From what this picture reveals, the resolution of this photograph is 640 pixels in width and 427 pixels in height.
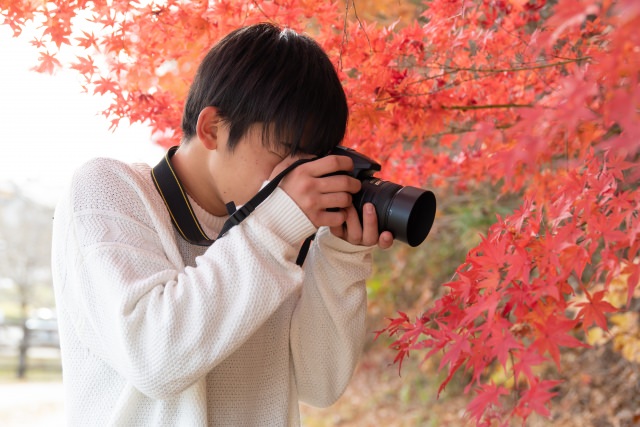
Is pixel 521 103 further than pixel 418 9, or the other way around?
pixel 418 9

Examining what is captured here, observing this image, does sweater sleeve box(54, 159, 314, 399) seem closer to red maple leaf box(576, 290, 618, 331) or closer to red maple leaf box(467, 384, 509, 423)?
red maple leaf box(467, 384, 509, 423)

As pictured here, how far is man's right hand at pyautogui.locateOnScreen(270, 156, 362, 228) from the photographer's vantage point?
3.55 feet

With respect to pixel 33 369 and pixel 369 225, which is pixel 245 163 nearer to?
pixel 369 225

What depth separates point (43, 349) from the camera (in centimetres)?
872

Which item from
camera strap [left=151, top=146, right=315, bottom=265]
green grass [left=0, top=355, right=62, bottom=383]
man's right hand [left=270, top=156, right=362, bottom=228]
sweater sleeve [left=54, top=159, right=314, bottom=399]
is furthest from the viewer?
green grass [left=0, top=355, right=62, bottom=383]

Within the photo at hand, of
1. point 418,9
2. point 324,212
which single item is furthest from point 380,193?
point 418,9

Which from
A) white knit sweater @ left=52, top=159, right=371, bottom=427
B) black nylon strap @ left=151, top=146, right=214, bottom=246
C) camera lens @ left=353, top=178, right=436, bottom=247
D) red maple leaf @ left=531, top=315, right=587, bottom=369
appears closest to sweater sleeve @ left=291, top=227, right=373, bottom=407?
white knit sweater @ left=52, top=159, right=371, bottom=427

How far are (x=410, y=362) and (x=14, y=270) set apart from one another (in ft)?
21.9

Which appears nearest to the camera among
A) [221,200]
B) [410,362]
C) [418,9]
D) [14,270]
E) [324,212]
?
[324,212]

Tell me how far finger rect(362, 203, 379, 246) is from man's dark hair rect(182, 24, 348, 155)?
0.13 m

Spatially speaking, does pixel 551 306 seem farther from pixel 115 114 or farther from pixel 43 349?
pixel 43 349

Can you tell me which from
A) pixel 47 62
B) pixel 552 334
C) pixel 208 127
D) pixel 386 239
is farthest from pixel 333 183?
pixel 47 62

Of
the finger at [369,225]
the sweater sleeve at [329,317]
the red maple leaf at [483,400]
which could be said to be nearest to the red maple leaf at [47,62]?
the sweater sleeve at [329,317]

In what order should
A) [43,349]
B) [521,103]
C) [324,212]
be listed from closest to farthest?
1. [324,212]
2. [521,103]
3. [43,349]
